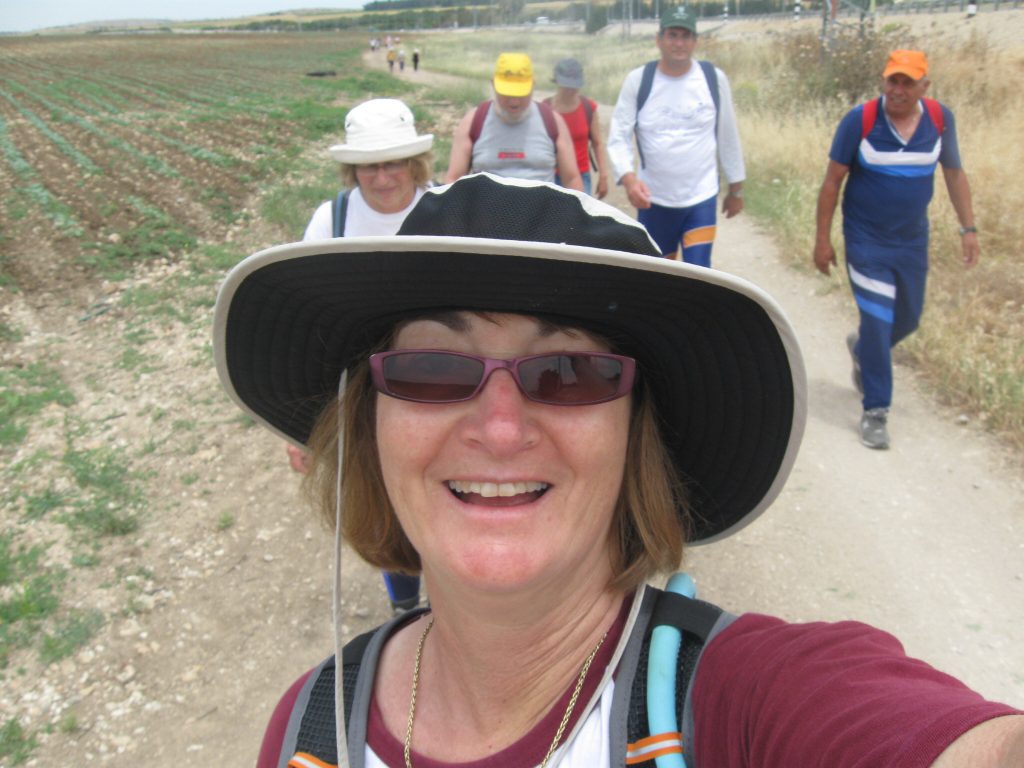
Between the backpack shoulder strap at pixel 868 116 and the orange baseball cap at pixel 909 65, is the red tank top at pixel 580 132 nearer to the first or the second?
the backpack shoulder strap at pixel 868 116

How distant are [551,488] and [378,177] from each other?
7.91 feet

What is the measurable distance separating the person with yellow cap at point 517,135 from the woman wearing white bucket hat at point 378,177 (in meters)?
0.97

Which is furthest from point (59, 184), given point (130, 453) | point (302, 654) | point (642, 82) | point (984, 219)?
point (984, 219)

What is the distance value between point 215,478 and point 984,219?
6.73m

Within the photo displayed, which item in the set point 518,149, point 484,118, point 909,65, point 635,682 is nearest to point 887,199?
point 909,65

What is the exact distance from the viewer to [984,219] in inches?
286

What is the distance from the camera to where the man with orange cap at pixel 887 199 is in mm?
4113

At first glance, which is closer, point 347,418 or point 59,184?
point 347,418

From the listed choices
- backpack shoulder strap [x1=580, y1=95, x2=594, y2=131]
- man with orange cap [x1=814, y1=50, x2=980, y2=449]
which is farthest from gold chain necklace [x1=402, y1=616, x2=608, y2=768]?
backpack shoulder strap [x1=580, y1=95, x2=594, y2=131]

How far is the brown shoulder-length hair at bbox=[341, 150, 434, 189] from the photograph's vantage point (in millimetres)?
3486

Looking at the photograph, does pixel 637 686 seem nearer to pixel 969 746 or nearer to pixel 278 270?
pixel 969 746

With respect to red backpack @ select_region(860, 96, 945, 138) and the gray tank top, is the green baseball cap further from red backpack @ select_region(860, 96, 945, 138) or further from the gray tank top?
red backpack @ select_region(860, 96, 945, 138)

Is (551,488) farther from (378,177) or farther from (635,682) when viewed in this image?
(378,177)

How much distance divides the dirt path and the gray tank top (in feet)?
6.78
